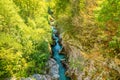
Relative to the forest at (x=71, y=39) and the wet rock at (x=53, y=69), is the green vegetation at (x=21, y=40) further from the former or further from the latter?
the wet rock at (x=53, y=69)

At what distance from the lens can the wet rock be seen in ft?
118

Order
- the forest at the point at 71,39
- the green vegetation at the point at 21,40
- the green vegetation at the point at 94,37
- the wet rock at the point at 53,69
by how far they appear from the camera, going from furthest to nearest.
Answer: the wet rock at the point at 53,69 < the green vegetation at the point at 21,40 < the forest at the point at 71,39 < the green vegetation at the point at 94,37

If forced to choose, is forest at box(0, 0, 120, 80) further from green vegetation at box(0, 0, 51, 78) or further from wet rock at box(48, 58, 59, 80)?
wet rock at box(48, 58, 59, 80)

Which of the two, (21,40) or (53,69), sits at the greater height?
(21,40)

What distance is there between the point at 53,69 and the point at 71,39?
5489 millimetres

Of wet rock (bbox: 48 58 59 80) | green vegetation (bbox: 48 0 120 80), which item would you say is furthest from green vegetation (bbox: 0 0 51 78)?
green vegetation (bbox: 48 0 120 80)

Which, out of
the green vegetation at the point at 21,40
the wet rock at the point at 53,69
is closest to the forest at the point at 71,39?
the green vegetation at the point at 21,40

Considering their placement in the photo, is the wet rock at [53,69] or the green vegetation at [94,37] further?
the wet rock at [53,69]

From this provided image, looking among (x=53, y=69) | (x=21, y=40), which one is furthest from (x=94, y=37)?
(x=21, y=40)

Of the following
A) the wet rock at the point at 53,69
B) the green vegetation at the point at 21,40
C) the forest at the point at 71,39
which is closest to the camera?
the forest at the point at 71,39

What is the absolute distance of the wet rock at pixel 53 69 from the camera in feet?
118

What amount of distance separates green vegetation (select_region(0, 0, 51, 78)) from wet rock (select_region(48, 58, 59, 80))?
47.7 inches

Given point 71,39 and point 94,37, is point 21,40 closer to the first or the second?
point 71,39

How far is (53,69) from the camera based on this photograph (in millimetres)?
37469
